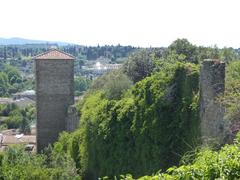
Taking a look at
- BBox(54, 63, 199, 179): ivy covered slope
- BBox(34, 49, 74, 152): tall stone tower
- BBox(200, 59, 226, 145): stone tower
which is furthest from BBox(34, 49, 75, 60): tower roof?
BBox(200, 59, 226, 145): stone tower

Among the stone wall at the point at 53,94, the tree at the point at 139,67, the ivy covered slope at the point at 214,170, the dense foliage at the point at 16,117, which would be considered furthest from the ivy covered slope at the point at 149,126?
the dense foliage at the point at 16,117

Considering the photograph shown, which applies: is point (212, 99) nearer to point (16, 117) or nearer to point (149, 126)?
point (149, 126)

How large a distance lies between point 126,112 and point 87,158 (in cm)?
507

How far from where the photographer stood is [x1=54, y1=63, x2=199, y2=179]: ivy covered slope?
611 inches

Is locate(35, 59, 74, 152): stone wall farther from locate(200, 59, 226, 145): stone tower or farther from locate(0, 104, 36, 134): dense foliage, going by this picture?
locate(0, 104, 36, 134): dense foliage

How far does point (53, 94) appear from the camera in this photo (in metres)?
33.1

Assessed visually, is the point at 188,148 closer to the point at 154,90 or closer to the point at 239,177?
the point at 154,90

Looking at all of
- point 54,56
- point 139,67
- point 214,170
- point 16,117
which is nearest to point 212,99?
point 214,170

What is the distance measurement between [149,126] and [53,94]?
16867 mm

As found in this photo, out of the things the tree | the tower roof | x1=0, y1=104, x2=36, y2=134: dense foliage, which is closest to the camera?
the tree

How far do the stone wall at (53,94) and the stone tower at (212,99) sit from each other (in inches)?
761

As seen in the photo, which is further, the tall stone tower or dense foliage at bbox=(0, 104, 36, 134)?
dense foliage at bbox=(0, 104, 36, 134)

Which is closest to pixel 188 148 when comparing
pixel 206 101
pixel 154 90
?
pixel 206 101

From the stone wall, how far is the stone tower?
63.4 ft
